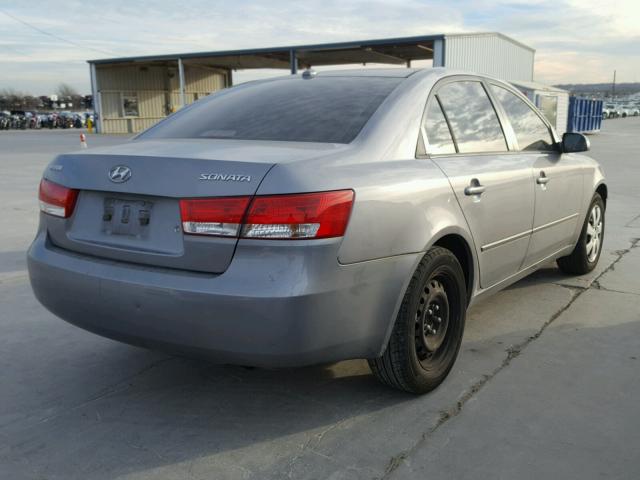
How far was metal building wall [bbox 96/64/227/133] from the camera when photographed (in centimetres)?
3819

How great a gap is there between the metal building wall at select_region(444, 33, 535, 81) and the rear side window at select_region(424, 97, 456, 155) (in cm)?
2145

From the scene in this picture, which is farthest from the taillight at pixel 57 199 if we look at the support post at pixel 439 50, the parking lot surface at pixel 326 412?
the support post at pixel 439 50

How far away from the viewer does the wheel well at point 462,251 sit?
10.3 feet

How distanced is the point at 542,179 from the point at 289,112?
1.76m

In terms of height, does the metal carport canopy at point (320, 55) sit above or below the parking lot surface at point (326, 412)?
above

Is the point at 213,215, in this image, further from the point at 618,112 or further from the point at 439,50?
the point at 618,112

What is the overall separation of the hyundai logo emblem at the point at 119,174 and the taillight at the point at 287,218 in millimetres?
611

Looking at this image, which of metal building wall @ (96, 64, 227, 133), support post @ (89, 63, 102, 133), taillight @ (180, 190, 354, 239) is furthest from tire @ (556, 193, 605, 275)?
support post @ (89, 63, 102, 133)

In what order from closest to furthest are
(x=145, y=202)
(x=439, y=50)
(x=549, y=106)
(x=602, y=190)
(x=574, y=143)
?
(x=145, y=202) → (x=574, y=143) → (x=602, y=190) → (x=439, y=50) → (x=549, y=106)

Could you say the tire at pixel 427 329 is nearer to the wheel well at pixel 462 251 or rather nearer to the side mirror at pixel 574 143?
the wheel well at pixel 462 251

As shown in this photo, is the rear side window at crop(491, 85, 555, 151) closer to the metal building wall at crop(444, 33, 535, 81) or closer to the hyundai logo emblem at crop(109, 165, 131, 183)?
the hyundai logo emblem at crop(109, 165, 131, 183)

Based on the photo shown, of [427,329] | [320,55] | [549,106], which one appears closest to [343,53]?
[320,55]

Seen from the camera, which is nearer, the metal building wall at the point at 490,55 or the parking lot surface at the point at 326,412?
the parking lot surface at the point at 326,412

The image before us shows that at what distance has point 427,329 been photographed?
3.10m
